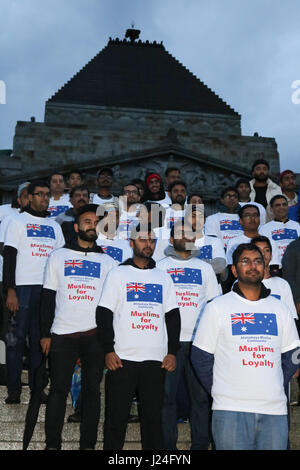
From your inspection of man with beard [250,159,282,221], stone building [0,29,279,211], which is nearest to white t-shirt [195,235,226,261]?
man with beard [250,159,282,221]

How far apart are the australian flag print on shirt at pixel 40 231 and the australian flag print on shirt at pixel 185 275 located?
1.35 metres

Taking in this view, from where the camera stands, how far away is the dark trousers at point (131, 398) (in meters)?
3.88

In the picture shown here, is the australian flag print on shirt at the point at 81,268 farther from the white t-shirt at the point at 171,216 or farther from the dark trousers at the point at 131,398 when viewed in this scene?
the white t-shirt at the point at 171,216

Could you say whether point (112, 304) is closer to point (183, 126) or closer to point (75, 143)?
point (75, 143)

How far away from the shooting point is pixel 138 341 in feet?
13.3

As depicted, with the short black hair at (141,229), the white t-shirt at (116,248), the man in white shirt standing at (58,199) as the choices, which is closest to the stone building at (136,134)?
the man in white shirt standing at (58,199)

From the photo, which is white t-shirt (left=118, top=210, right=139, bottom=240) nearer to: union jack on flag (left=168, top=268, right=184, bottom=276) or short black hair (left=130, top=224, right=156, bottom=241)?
union jack on flag (left=168, top=268, right=184, bottom=276)

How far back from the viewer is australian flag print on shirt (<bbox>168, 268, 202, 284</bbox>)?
4703 mm

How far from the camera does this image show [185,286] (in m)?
4.70

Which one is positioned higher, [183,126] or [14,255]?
[183,126]

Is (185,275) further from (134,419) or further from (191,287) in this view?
(134,419)
